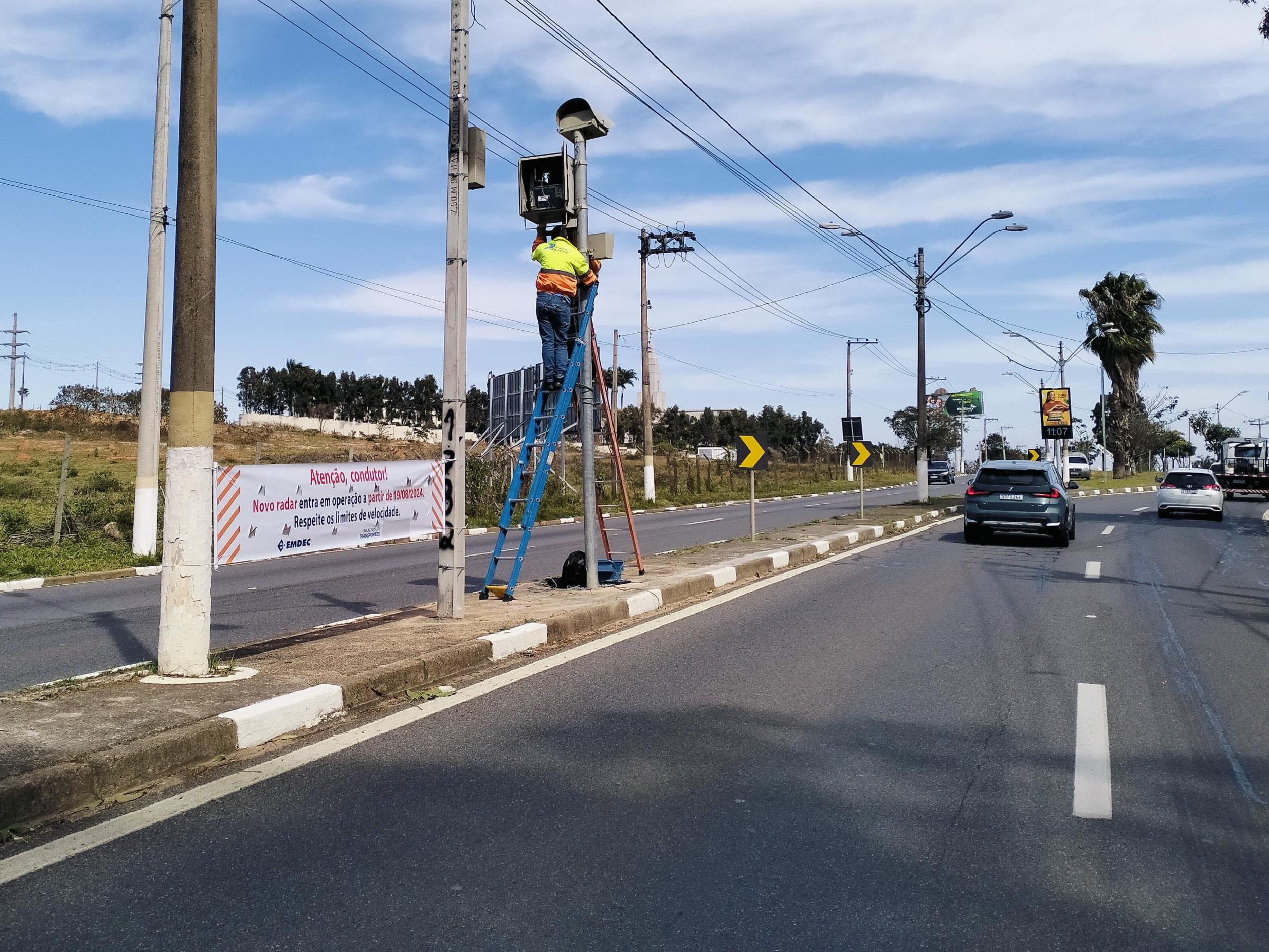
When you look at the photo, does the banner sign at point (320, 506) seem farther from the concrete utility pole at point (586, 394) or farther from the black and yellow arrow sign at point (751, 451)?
the black and yellow arrow sign at point (751, 451)

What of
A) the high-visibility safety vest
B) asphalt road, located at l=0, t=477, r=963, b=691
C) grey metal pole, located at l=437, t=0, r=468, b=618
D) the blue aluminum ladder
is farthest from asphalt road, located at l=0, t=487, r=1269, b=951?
the high-visibility safety vest

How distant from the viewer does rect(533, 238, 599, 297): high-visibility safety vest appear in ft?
29.7

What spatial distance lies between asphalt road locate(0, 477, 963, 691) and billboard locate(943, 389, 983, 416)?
2765 inches

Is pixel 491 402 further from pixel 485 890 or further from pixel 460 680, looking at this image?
pixel 485 890

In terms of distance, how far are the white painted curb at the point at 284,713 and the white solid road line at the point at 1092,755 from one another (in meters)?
3.78

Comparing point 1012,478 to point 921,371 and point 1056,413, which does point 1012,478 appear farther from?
point 1056,413

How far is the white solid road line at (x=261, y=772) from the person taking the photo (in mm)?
3719

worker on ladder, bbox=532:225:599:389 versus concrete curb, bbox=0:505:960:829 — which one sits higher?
worker on ladder, bbox=532:225:599:389

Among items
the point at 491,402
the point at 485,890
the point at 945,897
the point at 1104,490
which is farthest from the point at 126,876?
the point at 1104,490

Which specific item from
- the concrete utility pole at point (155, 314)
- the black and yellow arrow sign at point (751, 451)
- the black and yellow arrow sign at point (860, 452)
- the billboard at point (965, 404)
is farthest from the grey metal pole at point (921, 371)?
the billboard at point (965, 404)

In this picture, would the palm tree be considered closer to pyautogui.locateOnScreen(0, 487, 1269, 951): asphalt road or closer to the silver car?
the silver car

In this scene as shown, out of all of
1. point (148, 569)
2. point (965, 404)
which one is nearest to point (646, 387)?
point (148, 569)

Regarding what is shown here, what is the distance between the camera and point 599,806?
13.9 ft

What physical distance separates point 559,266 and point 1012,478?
464 inches
